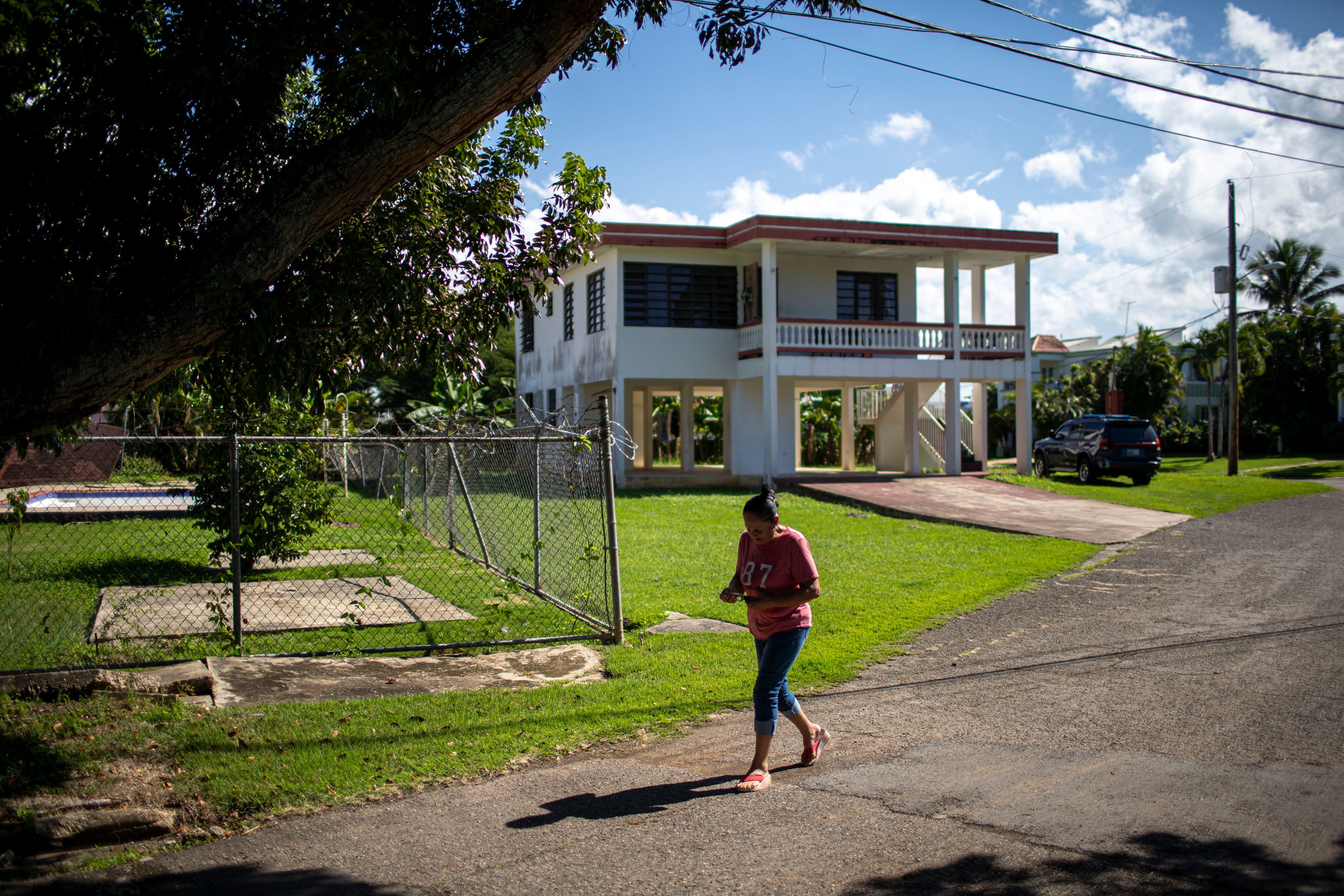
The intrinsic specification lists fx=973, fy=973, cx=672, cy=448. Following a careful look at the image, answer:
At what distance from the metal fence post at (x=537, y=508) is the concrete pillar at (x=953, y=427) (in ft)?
50.7

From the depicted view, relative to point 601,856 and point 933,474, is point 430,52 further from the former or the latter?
point 933,474

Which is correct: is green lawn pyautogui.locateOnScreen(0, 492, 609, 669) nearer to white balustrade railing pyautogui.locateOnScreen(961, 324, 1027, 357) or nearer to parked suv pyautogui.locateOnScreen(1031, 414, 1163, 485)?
white balustrade railing pyautogui.locateOnScreen(961, 324, 1027, 357)

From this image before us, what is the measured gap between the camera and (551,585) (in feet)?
34.2

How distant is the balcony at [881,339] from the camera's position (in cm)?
2270

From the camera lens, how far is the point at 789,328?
22578 mm

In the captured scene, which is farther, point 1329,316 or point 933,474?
point 1329,316

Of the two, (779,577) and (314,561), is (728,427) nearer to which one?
(314,561)

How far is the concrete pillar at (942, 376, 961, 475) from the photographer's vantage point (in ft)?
78.1

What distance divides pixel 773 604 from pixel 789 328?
1807cm

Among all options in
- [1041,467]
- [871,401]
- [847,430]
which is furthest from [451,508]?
[1041,467]

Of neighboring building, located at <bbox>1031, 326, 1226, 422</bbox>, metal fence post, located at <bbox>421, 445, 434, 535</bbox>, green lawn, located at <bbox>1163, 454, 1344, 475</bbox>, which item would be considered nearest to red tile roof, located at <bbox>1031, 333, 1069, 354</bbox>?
neighboring building, located at <bbox>1031, 326, 1226, 422</bbox>

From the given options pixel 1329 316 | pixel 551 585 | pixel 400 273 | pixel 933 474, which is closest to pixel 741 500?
pixel 933 474

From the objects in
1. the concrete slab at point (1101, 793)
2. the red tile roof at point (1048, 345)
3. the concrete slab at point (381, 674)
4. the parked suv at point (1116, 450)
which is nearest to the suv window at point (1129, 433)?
the parked suv at point (1116, 450)

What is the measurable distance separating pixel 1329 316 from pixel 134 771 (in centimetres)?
4801
